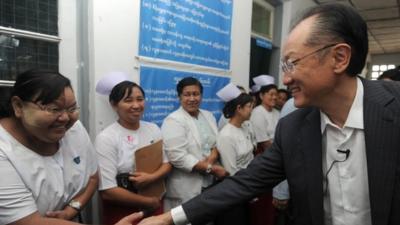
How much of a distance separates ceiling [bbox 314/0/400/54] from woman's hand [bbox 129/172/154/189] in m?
3.21

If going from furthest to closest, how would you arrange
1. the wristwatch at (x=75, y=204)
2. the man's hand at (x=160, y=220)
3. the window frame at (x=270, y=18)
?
the window frame at (x=270, y=18)
the wristwatch at (x=75, y=204)
the man's hand at (x=160, y=220)

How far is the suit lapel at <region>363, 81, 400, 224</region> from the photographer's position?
918 millimetres

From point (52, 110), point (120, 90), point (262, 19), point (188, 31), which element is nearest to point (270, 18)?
point (262, 19)

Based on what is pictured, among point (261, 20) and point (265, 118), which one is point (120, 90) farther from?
point (261, 20)

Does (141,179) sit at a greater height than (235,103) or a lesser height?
lesser

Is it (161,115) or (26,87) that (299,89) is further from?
(161,115)

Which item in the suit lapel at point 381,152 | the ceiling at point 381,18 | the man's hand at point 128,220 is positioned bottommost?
the man's hand at point 128,220

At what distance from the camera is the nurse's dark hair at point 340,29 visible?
0.94 metres

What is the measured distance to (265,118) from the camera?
320 cm

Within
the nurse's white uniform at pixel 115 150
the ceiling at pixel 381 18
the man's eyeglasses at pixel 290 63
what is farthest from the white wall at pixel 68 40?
the ceiling at pixel 381 18

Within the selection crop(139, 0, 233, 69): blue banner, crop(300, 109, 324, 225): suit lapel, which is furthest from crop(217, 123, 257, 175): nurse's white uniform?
crop(300, 109, 324, 225): suit lapel

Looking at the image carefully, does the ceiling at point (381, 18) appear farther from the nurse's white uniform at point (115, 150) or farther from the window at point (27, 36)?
the window at point (27, 36)

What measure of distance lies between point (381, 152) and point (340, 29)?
1.20ft

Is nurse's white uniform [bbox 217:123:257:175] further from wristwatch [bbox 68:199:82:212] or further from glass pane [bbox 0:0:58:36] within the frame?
glass pane [bbox 0:0:58:36]
